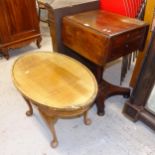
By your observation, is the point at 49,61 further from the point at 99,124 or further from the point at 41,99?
the point at 99,124

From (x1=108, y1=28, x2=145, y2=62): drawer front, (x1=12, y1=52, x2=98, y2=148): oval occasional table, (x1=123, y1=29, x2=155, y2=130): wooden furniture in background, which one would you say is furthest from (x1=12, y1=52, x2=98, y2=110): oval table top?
(x1=123, y1=29, x2=155, y2=130): wooden furniture in background

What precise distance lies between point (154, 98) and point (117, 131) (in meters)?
0.39

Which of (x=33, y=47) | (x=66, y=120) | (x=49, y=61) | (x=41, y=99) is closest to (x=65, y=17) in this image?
(x=49, y=61)

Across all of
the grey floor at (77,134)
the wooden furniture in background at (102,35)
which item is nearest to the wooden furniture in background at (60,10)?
the wooden furniture in background at (102,35)

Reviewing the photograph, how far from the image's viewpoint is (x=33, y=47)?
2.74m

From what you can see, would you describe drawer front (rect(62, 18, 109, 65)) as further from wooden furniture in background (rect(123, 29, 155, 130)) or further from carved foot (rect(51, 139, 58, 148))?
carved foot (rect(51, 139, 58, 148))

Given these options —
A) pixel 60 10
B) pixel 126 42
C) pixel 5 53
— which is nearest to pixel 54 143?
pixel 126 42

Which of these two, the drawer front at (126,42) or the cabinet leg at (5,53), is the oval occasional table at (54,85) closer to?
the drawer front at (126,42)

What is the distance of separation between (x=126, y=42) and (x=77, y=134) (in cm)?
79

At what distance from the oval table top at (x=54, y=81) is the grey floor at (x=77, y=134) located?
0.45 m

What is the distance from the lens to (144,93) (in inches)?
55.3

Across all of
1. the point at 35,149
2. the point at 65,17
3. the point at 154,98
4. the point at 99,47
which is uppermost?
the point at 65,17

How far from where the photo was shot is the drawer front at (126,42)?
123 centimetres

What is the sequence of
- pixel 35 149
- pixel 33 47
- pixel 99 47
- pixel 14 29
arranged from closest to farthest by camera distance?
pixel 99 47 < pixel 35 149 < pixel 14 29 < pixel 33 47
